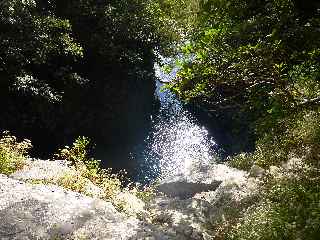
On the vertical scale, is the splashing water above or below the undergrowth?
above

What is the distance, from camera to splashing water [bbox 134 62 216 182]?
2312 cm

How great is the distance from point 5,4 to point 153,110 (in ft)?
41.4

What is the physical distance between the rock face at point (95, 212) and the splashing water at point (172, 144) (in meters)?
7.83

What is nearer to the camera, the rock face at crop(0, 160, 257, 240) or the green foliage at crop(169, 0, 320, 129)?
the green foliage at crop(169, 0, 320, 129)

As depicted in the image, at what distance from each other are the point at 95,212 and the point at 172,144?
50.6 feet

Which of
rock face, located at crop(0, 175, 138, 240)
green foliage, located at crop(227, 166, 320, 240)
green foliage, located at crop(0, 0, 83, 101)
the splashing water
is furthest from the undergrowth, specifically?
green foliage, located at crop(0, 0, 83, 101)

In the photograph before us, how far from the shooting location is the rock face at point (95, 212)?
9781 millimetres

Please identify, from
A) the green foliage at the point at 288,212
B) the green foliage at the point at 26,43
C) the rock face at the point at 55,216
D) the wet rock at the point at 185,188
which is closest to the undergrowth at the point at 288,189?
the green foliage at the point at 288,212

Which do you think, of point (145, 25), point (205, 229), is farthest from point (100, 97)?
point (205, 229)

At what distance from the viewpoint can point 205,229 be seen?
468 inches

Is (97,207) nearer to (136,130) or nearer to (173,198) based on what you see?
(173,198)

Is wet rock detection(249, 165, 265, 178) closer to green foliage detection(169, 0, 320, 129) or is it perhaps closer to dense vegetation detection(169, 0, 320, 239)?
dense vegetation detection(169, 0, 320, 239)

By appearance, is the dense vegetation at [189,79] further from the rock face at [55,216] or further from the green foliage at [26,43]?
the rock face at [55,216]

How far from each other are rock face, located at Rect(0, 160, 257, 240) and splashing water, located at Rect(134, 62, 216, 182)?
7828 millimetres
